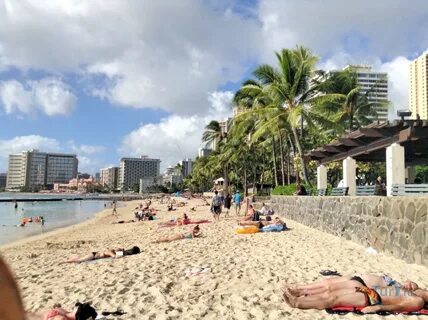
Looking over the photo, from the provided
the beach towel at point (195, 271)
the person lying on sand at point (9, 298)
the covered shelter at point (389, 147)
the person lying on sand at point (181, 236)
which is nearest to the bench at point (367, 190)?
the covered shelter at point (389, 147)

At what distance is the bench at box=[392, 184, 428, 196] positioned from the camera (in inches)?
340

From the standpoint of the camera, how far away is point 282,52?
21922 millimetres

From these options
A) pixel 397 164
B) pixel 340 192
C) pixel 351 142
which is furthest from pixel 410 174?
pixel 397 164

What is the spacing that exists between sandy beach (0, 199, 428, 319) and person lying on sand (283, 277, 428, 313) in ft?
0.46

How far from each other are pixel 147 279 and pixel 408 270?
14.3ft

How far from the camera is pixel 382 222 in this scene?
9.06 metres

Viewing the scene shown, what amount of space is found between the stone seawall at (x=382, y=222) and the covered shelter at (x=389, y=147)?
1.21 metres

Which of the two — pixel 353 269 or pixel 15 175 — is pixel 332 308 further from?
pixel 15 175

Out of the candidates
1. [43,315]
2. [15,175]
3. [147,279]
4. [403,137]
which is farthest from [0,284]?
[15,175]

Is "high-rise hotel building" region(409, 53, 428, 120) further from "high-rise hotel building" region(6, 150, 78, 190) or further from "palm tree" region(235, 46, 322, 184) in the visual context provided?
"high-rise hotel building" region(6, 150, 78, 190)

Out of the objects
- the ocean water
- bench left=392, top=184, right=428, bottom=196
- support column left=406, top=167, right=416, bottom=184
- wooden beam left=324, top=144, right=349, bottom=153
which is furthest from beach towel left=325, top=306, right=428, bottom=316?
the ocean water

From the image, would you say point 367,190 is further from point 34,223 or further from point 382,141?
point 34,223

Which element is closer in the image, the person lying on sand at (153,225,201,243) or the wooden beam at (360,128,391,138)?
the wooden beam at (360,128,391,138)

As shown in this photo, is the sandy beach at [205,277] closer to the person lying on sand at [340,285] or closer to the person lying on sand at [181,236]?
the person lying on sand at [340,285]
